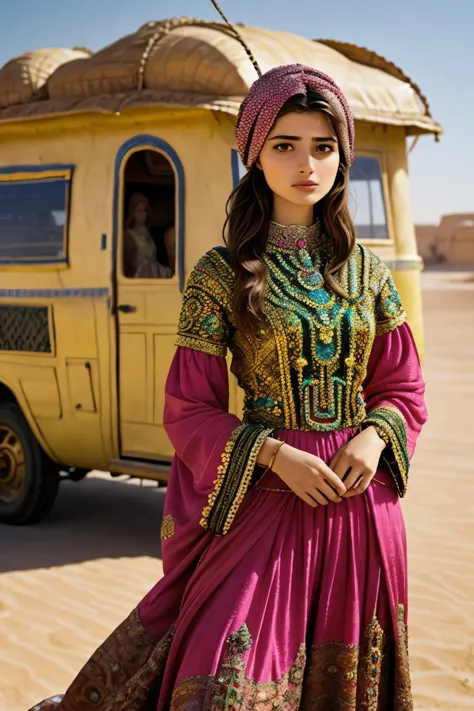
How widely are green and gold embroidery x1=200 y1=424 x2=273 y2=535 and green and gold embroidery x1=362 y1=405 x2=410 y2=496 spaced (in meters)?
0.29

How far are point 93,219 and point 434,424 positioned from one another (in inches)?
221

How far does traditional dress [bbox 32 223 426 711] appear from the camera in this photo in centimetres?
250

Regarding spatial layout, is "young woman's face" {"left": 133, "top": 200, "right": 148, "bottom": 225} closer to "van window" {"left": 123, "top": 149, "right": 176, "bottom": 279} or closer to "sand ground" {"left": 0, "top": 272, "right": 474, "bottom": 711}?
"van window" {"left": 123, "top": 149, "right": 176, "bottom": 279}

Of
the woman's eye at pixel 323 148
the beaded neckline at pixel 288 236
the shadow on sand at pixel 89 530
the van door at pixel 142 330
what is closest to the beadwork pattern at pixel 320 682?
the beaded neckline at pixel 288 236

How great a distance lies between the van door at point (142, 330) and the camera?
5879 mm

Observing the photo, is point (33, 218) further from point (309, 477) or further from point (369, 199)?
point (309, 477)

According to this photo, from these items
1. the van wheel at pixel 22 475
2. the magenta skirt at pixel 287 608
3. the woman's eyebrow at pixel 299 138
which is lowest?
the van wheel at pixel 22 475

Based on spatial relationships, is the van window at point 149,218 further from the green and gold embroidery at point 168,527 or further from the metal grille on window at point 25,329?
the green and gold embroidery at point 168,527

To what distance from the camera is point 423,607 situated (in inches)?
206

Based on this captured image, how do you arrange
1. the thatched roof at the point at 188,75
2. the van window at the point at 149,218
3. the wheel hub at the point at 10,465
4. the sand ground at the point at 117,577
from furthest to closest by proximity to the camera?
the wheel hub at the point at 10,465 → the van window at the point at 149,218 → the thatched roof at the point at 188,75 → the sand ground at the point at 117,577

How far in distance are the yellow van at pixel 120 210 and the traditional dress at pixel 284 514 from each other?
2983 millimetres

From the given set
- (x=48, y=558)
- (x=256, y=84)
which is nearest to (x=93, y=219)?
(x=48, y=558)

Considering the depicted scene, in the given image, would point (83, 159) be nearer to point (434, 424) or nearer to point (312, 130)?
point (312, 130)

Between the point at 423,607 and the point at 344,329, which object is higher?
the point at 344,329
